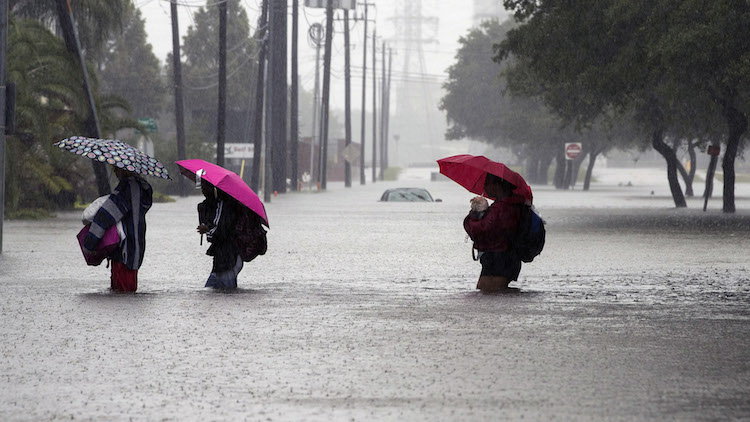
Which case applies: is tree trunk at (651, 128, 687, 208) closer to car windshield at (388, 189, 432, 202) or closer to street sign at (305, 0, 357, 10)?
car windshield at (388, 189, 432, 202)

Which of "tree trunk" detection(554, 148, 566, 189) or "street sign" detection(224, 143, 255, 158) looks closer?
"street sign" detection(224, 143, 255, 158)

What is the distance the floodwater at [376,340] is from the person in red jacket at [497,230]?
39cm

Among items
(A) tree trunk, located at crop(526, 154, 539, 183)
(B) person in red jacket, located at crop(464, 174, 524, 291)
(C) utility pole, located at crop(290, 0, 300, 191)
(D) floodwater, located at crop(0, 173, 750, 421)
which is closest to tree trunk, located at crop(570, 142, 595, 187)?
(A) tree trunk, located at crop(526, 154, 539, 183)

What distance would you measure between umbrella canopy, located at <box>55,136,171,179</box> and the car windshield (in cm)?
3540

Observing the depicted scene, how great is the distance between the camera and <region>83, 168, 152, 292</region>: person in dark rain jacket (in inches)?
546

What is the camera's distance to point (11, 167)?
3002 cm

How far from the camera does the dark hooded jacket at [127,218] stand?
13.9 meters

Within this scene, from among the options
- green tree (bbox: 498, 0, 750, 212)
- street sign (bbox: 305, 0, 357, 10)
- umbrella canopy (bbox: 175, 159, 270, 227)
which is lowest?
umbrella canopy (bbox: 175, 159, 270, 227)

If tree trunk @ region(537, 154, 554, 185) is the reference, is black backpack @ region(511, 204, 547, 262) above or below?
above

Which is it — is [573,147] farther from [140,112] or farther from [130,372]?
[130,372]

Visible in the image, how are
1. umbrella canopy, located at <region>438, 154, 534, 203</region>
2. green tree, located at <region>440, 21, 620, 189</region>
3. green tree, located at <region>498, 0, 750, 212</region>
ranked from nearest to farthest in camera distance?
umbrella canopy, located at <region>438, 154, 534, 203</region> < green tree, located at <region>498, 0, 750, 212</region> < green tree, located at <region>440, 21, 620, 189</region>

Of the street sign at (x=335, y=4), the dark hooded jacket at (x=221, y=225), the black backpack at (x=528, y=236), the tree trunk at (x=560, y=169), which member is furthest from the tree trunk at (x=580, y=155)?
the dark hooded jacket at (x=221, y=225)

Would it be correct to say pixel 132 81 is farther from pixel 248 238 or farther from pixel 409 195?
pixel 248 238

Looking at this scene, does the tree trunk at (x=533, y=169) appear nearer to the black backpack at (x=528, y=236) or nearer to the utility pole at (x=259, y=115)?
the utility pole at (x=259, y=115)
